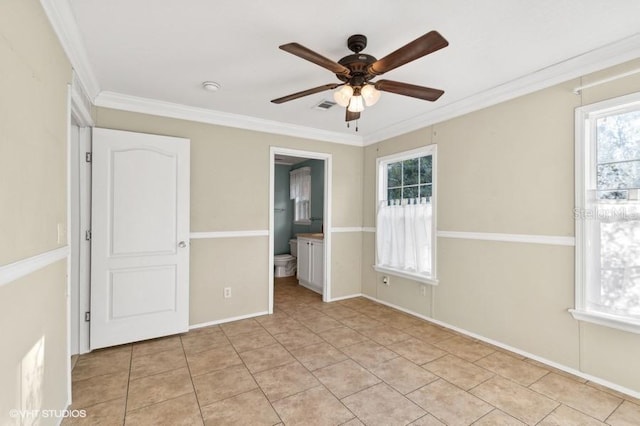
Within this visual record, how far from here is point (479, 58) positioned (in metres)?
2.30

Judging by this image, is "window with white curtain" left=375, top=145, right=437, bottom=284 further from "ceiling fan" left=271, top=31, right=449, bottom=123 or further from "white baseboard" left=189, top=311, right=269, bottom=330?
"white baseboard" left=189, top=311, right=269, bottom=330

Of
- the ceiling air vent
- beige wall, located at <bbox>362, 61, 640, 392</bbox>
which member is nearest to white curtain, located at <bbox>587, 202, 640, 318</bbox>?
beige wall, located at <bbox>362, 61, 640, 392</bbox>

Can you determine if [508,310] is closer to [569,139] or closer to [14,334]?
[569,139]

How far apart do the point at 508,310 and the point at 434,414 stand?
1407mm

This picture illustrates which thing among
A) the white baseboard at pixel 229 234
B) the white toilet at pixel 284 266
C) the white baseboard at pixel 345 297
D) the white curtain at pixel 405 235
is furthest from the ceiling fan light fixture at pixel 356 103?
the white toilet at pixel 284 266

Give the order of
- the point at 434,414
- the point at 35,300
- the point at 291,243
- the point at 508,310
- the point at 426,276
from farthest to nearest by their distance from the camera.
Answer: the point at 291,243 < the point at 426,276 < the point at 508,310 < the point at 434,414 < the point at 35,300

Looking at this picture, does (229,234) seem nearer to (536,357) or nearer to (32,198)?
(32,198)

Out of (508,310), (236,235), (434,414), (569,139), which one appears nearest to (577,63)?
(569,139)

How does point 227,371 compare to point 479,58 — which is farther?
point 227,371

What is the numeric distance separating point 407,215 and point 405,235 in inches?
10.2

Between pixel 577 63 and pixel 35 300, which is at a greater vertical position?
pixel 577 63

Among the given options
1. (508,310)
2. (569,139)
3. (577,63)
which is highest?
(577,63)

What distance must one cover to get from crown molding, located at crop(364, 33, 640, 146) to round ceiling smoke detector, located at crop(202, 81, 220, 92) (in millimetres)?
2268

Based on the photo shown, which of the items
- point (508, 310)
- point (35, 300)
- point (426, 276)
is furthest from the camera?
point (426, 276)
